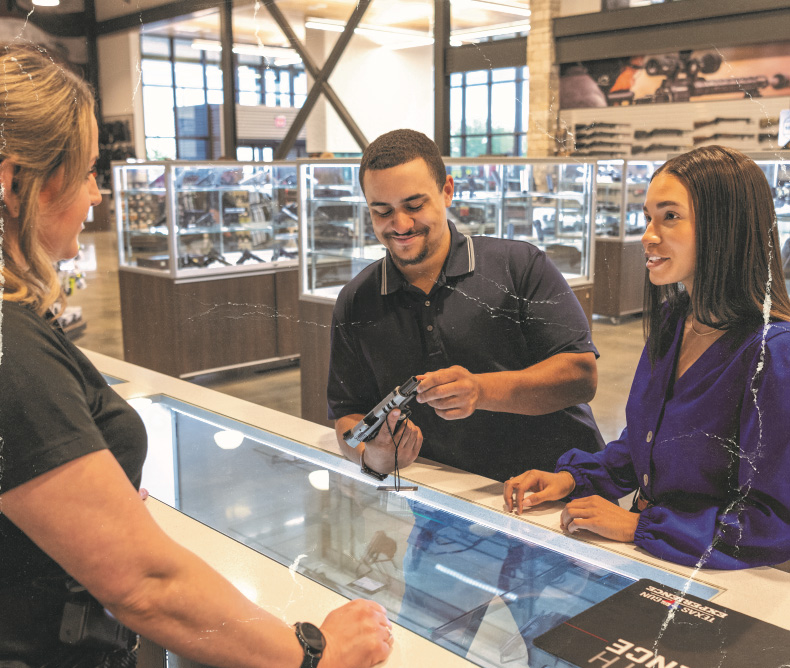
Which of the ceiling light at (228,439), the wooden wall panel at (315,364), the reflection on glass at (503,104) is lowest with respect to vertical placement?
the wooden wall panel at (315,364)

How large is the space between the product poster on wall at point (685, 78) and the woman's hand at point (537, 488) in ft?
1.86

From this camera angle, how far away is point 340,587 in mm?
882

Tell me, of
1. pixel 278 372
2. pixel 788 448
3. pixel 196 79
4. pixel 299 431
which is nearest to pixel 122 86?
pixel 196 79

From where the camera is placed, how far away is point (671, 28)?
119cm

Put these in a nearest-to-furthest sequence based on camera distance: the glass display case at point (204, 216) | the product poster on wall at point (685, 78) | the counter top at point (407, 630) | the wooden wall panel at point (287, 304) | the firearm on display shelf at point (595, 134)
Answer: the counter top at point (407, 630), the product poster on wall at point (685, 78), the firearm on display shelf at point (595, 134), the wooden wall panel at point (287, 304), the glass display case at point (204, 216)

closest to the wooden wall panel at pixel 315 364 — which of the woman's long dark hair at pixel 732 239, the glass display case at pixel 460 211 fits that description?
the glass display case at pixel 460 211

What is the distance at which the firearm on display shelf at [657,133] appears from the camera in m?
1.13

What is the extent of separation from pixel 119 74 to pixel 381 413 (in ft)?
2.77

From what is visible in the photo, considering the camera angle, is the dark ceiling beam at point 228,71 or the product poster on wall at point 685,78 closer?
the product poster on wall at point 685,78

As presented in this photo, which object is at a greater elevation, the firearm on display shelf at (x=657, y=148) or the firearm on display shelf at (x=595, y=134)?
the firearm on display shelf at (x=595, y=134)

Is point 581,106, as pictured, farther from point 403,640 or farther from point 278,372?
point 278,372

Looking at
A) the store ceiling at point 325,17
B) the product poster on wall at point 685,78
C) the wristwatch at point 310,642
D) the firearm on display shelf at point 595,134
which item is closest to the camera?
the wristwatch at point 310,642

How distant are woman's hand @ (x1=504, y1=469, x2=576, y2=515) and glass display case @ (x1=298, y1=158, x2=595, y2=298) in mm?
1516

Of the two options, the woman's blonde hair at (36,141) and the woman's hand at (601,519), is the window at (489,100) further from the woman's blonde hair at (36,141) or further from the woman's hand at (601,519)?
the woman's blonde hair at (36,141)
